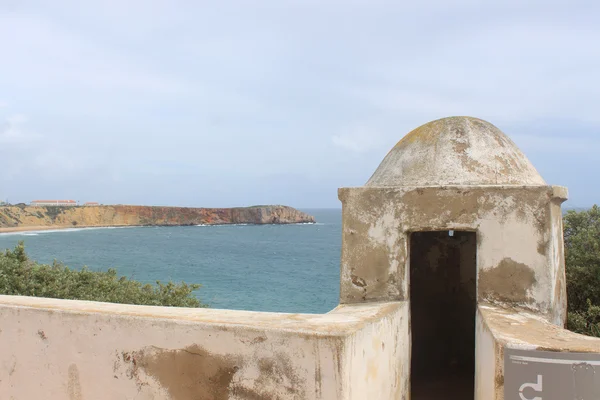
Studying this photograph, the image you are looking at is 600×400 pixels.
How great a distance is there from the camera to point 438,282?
652 centimetres

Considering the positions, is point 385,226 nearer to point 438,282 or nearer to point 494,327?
point 494,327

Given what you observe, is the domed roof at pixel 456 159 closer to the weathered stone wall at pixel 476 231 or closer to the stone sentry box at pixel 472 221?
the stone sentry box at pixel 472 221

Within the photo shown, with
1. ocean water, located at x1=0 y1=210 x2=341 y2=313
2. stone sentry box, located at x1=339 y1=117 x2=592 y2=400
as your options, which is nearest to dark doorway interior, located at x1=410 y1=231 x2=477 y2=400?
stone sentry box, located at x1=339 y1=117 x2=592 y2=400

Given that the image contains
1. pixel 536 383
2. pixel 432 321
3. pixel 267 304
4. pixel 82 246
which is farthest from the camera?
pixel 82 246

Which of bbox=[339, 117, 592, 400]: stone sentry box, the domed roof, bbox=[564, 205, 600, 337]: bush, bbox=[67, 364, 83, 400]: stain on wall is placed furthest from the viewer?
bbox=[564, 205, 600, 337]: bush

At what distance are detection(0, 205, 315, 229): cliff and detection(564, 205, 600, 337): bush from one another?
8404 centimetres

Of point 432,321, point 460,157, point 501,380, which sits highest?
point 460,157

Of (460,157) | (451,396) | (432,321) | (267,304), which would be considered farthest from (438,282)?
(267,304)

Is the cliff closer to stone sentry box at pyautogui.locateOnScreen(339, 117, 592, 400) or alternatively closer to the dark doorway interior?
the dark doorway interior

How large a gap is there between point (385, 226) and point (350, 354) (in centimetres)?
170

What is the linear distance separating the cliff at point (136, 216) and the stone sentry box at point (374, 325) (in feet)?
277

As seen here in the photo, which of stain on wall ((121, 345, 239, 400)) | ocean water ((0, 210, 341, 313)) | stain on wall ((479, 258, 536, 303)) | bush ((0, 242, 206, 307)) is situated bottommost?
ocean water ((0, 210, 341, 313))

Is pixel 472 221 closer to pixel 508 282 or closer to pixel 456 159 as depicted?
pixel 508 282

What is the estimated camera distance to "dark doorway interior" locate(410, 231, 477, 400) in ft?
20.4
